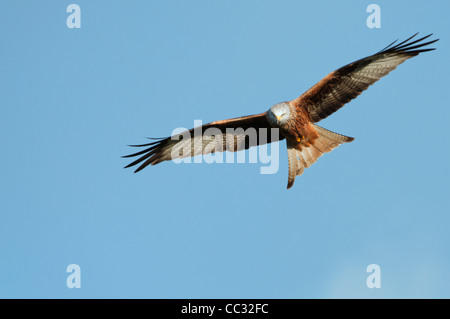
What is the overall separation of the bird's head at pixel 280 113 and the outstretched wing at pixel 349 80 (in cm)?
22

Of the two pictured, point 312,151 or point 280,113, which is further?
point 312,151

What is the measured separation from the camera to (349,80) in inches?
432

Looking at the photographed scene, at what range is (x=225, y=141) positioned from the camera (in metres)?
11.9

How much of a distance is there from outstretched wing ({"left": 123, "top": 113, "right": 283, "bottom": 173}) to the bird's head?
1.70 ft

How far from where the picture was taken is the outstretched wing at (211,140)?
11609 mm

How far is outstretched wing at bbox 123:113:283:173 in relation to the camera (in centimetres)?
1161

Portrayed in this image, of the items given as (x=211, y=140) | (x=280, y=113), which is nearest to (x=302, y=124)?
(x=280, y=113)

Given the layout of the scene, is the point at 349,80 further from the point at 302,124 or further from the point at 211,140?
the point at 211,140

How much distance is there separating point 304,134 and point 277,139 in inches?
25.6

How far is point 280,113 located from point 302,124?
441mm

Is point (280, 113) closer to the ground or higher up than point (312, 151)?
higher up

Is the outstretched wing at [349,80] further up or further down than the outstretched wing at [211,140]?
further up
